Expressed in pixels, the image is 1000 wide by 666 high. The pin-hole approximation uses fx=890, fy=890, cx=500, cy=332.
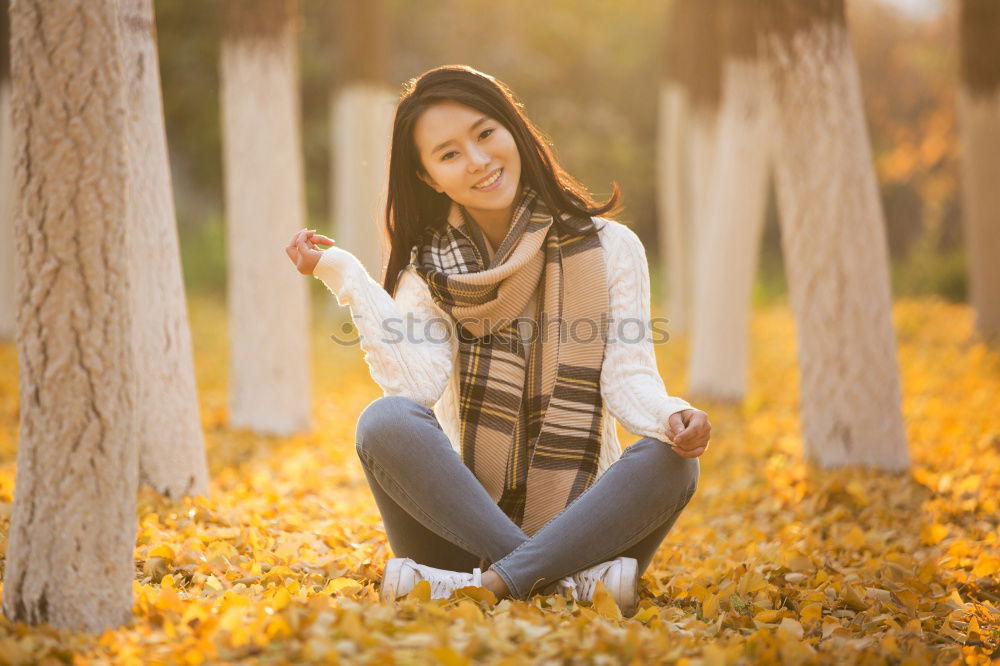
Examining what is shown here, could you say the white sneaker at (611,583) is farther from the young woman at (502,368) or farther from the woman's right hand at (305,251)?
the woman's right hand at (305,251)

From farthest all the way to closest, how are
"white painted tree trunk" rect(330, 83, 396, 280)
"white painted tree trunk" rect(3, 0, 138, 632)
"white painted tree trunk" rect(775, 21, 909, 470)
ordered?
"white painted tree trunk" rect(330, 83, 396, 280) → "white painted tree trunk" rect(775, 21, 909, 470) → "white painted tree trunk" rect(3, 0, 138, 632)

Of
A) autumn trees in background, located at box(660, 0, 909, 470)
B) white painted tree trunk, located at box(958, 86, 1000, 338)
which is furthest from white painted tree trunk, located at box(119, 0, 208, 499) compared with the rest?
white painted tree trunk, located at box(958, 86, 1000, 338)

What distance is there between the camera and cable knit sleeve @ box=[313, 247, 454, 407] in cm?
270

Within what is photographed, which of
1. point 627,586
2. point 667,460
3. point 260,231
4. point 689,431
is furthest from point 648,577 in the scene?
point 260,231

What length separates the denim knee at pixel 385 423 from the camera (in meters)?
2.51

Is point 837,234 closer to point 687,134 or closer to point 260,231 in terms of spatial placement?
point 260,231

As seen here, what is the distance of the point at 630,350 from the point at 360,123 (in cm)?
816

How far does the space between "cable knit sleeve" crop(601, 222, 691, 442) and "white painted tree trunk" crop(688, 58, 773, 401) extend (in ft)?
13.6

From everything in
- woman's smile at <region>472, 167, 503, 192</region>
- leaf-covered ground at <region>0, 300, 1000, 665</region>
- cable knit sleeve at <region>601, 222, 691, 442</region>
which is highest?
woman's smile at <region>472, 167, 503, 192</region>

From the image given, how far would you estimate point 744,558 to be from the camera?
129 inches

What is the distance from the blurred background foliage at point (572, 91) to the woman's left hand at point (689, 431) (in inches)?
492

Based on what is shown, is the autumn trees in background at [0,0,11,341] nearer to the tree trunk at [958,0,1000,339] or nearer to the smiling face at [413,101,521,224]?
the smiling face at [413,101,521,224]

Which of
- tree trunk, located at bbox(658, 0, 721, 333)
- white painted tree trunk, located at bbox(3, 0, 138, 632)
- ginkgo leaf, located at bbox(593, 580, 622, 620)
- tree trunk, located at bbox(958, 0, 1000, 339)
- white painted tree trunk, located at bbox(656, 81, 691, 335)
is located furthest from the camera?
white painted tree trunk, located at bbox(656, 81, 691, 335)

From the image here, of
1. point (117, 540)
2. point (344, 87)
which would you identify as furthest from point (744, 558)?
point (344, 87)
